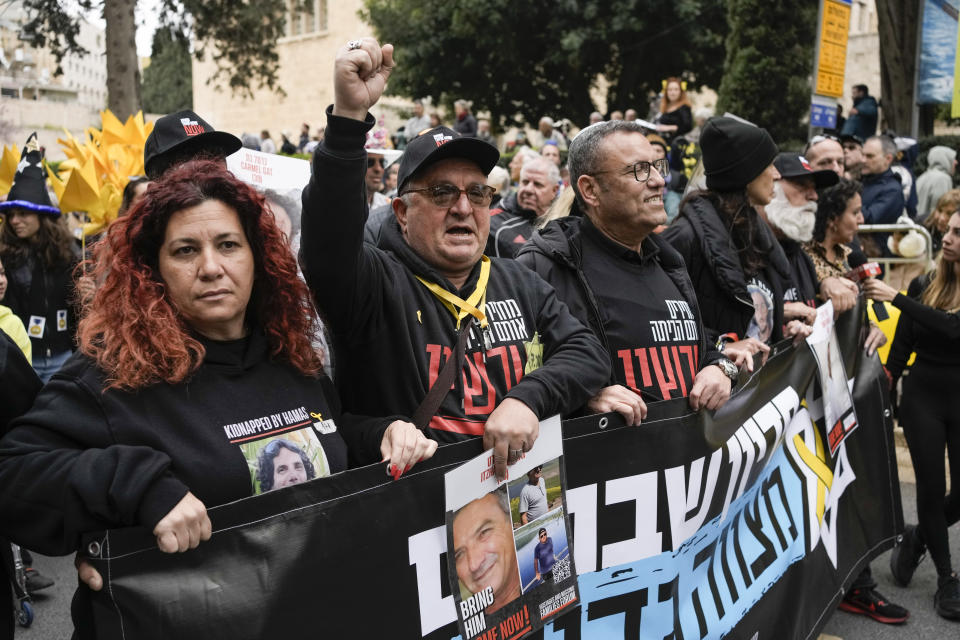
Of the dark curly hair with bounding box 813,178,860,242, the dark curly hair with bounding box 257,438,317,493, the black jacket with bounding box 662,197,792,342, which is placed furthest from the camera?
the dark curly hair with bounding box 813,178,860,242

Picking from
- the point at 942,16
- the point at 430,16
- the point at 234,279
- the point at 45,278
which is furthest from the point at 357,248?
the point at 430,16

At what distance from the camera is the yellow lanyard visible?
8.00 ft

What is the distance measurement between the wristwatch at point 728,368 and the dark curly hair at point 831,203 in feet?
5.58

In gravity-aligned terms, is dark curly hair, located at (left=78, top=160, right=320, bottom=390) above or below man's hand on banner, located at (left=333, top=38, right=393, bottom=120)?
below

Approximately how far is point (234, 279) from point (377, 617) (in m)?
0.84

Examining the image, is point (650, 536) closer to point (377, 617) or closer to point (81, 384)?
point (377, 617)

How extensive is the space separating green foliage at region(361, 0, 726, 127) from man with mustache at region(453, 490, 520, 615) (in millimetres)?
28429

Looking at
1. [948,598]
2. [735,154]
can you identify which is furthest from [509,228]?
[948,598]

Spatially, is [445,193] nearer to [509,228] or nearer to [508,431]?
[508,431]

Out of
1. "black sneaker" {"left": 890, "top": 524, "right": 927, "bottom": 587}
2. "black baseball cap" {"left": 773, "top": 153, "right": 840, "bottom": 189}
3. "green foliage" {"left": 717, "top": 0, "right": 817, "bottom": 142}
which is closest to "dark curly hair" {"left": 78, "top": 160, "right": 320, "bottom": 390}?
"black baseball cap" {"left": 773, "top": 153, "right": 840, "bottom": 189}

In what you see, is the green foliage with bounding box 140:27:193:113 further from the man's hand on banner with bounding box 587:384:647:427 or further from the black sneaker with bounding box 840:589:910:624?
the man's hand on banner with bounding box 587:384:647:427

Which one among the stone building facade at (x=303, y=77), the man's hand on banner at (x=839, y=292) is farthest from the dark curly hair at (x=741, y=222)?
the stone building facade at (x=303, y=77)

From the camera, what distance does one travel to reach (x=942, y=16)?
12305 mm

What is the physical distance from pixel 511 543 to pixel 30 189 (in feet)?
15.9
